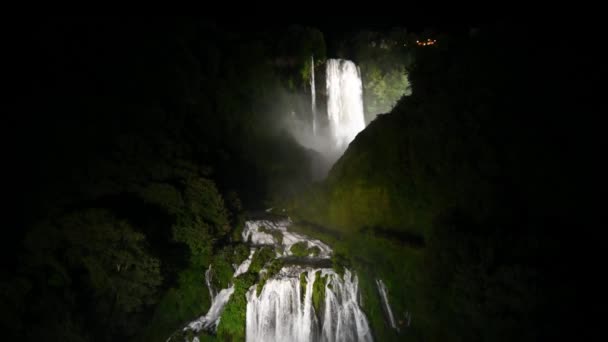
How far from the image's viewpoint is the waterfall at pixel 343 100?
880 inches

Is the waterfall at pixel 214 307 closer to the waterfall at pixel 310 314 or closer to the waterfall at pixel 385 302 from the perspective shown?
the waterfall at pixel 310 314

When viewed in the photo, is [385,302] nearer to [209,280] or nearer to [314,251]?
[314,251]

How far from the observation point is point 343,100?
898 inches

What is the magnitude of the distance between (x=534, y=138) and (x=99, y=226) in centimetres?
1155

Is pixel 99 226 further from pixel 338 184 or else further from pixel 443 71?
pixel 443 71

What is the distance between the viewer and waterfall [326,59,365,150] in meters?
22.4

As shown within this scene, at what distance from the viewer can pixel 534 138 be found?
774 cm

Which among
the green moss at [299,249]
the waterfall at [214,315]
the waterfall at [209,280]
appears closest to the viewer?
the waterfall at [214,315]

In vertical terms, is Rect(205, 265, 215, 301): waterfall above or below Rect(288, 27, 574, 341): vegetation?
below

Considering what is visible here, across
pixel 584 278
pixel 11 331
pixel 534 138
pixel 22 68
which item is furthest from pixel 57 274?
pixel 534 138

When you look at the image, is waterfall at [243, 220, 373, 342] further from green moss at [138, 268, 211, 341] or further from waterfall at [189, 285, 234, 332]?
green moss at [138, 268, 211, 341]

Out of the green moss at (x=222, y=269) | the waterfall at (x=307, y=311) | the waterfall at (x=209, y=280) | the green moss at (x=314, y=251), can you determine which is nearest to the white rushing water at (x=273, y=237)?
the green moss at (x=314, y=251)

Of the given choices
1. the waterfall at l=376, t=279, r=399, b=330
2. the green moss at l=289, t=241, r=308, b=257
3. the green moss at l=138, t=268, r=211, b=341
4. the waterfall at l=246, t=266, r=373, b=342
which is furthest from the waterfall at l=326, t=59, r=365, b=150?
the green moss at l=138, t=268, r=211, b=341

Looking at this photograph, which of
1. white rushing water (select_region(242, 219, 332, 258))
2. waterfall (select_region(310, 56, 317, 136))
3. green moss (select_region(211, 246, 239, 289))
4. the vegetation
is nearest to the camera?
the vegetation
